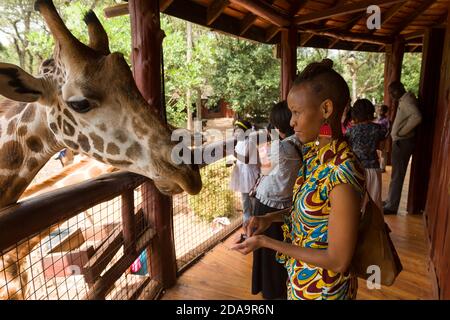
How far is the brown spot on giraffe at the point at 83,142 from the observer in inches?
67.5

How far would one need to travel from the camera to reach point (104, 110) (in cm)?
163

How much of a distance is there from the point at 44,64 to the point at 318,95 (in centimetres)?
156

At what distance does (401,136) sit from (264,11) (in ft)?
8.60

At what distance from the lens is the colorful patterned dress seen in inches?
43.8

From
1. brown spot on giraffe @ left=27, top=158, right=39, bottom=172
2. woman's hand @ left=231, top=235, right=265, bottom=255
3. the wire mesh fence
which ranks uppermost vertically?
brown spot on giraffe @ left=27, top=158, right=39, bottom=172

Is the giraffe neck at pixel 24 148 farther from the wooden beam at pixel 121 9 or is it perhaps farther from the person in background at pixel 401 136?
the person in background at pixel 401 136

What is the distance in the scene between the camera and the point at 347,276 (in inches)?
49.3

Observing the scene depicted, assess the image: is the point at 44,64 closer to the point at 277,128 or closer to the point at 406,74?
the point at 277,128

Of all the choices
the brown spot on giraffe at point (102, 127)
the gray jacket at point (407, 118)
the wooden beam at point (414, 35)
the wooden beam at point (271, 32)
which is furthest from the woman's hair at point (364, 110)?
the wooden beam at point (414, 35)

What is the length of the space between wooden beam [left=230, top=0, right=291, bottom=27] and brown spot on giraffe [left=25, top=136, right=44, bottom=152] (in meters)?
2.91

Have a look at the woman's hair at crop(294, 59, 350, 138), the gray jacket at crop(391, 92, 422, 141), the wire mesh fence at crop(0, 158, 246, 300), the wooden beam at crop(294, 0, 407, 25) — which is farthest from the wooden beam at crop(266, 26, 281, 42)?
the woman's hair at crop(294, 59, 350, 138)

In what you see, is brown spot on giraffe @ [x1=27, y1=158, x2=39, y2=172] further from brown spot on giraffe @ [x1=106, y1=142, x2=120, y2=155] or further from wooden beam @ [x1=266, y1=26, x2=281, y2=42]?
wooden beam @ [x1=266, y1=26, x2=281, y2=42]
